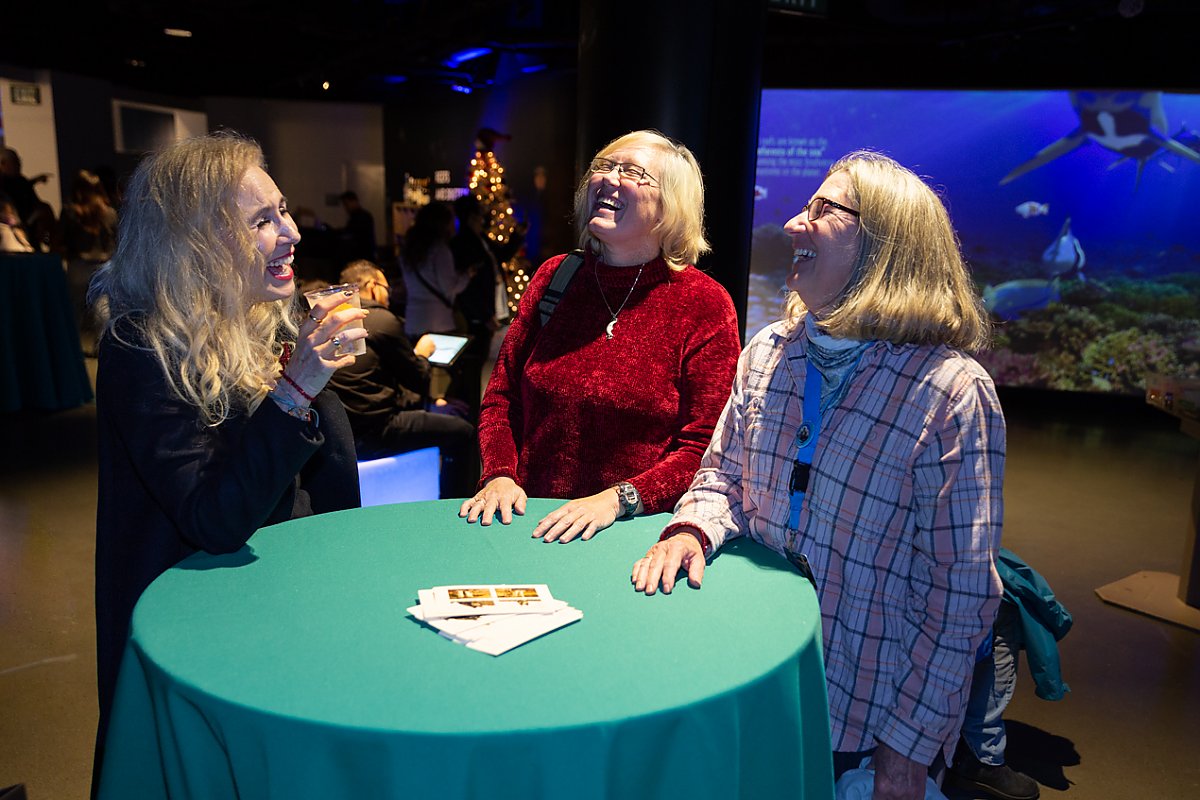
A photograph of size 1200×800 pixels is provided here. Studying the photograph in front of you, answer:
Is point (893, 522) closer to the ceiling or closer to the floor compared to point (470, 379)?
closer to the ceiling

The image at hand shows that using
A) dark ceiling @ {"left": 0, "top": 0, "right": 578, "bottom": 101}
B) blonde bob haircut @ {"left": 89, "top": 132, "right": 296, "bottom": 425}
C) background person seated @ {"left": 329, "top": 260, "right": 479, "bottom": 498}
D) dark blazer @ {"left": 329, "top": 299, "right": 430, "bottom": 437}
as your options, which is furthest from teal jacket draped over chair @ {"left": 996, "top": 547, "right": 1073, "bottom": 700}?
dark ceiling @ {"left": 0, "top": 0, "right": 578, "bottom": 101}

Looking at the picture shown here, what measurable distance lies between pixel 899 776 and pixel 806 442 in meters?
0.61

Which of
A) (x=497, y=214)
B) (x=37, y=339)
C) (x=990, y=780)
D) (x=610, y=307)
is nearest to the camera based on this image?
(x=610, y=307)

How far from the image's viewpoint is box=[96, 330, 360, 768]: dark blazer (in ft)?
5.03

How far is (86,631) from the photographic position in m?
3.49

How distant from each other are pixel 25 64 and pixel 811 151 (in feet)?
33.1

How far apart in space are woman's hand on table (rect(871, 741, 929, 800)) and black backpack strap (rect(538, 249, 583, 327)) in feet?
3.95

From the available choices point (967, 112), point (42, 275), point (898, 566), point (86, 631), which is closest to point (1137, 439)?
point (967, 112)

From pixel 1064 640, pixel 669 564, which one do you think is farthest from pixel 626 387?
pixel 1064 640

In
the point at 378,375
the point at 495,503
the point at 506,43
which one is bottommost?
the point at 378,375

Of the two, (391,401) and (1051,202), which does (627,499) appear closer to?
(391,401)

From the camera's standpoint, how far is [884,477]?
61.7 inches

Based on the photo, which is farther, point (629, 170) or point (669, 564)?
point (629, 170)

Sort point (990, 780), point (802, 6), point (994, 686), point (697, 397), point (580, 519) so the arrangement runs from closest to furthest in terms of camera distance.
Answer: point (580, 519)
point (697, 397)
point (994, 686)
point (990, 780)
point (802, 6)
